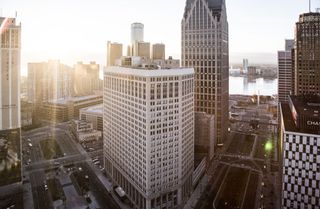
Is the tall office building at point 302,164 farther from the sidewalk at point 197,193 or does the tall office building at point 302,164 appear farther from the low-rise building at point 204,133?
the low-rise building at point 204,133

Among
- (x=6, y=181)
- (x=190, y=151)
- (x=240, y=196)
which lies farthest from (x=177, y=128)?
(x=6, y=181)

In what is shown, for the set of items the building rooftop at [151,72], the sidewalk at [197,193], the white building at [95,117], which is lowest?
the sidewalk at [197,193]

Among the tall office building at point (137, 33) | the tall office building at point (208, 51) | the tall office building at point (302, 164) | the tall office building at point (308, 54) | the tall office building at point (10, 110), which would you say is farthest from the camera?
the tall office building at point (308, 54)

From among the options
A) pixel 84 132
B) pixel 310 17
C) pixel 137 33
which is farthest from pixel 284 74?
pixel 84 132

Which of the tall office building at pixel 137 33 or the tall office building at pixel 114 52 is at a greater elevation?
the tall office building at pixel 137 33

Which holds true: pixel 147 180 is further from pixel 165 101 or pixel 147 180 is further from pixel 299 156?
pixel 299 156

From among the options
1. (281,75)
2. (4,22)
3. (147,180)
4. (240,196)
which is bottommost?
(240,196)

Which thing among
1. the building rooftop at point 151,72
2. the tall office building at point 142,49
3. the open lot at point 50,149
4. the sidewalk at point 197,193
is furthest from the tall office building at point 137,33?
the sidewalk at point 197,193
